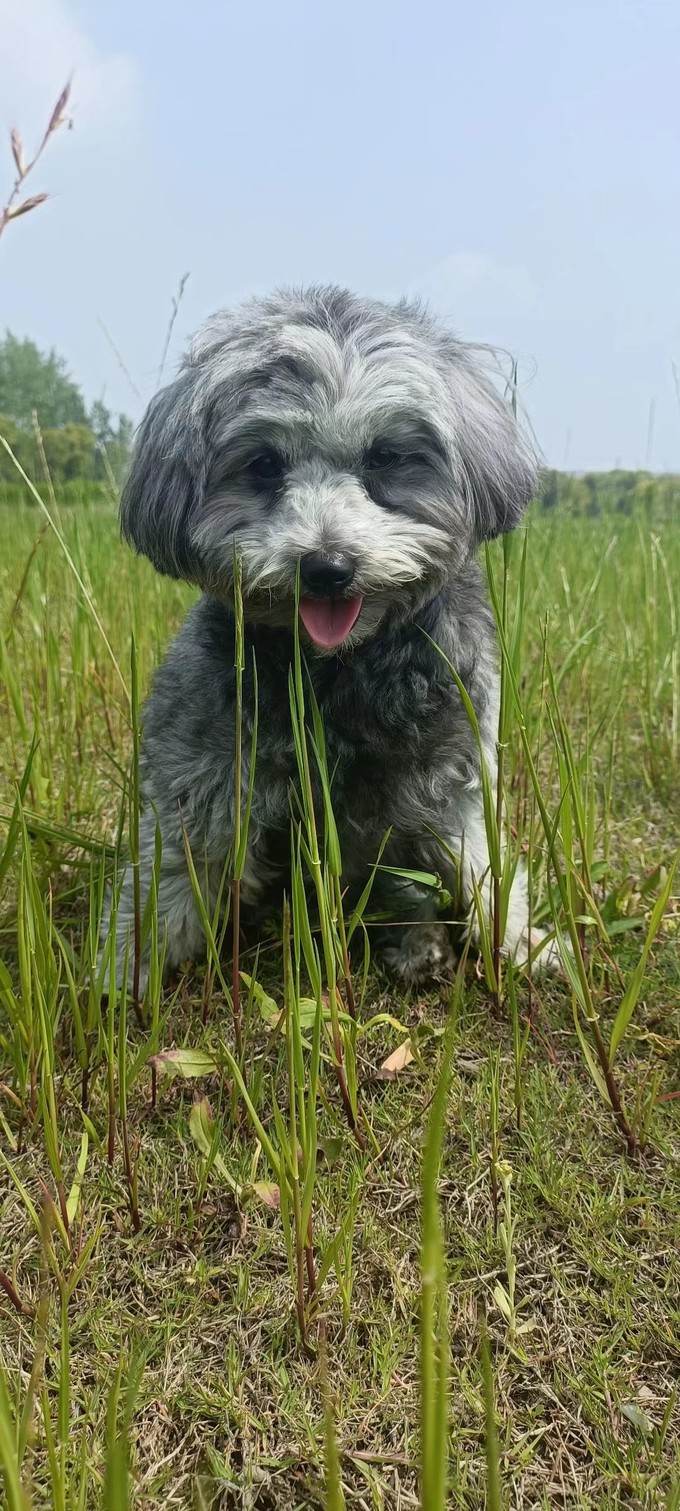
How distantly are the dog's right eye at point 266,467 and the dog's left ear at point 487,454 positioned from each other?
43 cm

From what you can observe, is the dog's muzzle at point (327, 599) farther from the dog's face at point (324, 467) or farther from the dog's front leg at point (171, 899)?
the dog's front leg at point (171, 899)

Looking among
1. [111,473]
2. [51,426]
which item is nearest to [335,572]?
[111,473]

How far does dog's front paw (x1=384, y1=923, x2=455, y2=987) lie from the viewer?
90.0 inches

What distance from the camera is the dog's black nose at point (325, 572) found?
6.37 feet

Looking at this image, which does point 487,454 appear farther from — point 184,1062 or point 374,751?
point 184,1062

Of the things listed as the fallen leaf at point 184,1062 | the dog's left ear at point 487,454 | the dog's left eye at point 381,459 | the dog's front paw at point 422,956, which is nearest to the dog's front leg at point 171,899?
the fallen leaf at point 184,1062

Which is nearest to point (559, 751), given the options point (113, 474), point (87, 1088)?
point (87, 1088)

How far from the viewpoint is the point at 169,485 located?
225 centimetres

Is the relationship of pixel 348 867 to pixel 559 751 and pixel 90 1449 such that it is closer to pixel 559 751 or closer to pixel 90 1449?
pixel 559 751

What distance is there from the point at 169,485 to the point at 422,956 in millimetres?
1326

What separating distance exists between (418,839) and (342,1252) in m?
0.99

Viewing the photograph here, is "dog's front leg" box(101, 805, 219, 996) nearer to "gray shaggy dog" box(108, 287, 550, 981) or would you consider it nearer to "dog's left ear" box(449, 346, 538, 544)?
"gray shaggy dog" box(108, 287, 550, 981)

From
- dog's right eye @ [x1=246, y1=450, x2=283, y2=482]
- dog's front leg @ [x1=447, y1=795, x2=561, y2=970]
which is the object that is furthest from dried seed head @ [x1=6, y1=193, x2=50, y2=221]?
dog's front leg @ [x1=447, y1=795, x2=561, y2=970]

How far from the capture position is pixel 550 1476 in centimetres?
131
